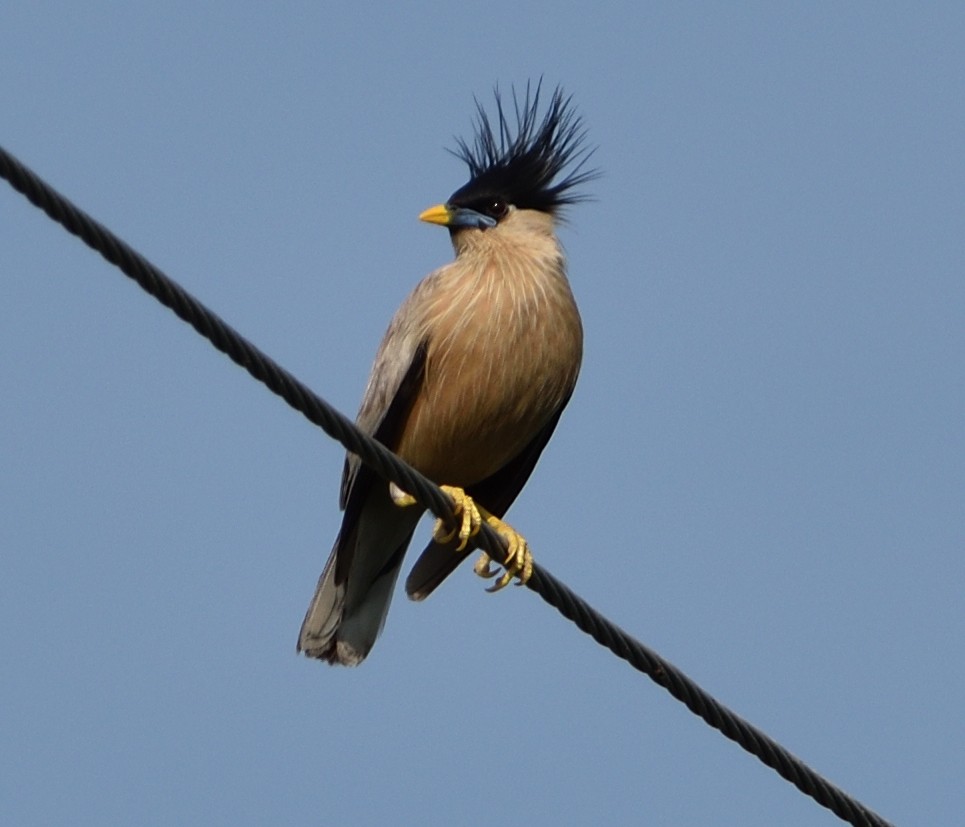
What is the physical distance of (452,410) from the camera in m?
6.60

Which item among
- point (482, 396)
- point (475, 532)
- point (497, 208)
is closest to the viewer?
point (475, 532)

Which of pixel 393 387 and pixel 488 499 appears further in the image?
pixel 488 499

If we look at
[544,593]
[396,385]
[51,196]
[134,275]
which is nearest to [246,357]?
[134,275]

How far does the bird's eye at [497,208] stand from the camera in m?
7.62

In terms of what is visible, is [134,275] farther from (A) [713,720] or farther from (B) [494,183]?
(B) [494,183]

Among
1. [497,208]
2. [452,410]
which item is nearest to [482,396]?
[452,410]

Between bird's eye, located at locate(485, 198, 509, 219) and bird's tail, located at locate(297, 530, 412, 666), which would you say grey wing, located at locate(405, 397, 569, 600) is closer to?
bird's tail, located at locate(297, 530, 412, 666)

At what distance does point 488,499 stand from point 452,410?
2.63 ft

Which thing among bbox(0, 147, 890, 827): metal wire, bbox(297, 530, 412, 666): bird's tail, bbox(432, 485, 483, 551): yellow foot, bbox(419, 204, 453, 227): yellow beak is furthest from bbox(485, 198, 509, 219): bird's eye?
bbox(0, 147, 890, 827): metal wire

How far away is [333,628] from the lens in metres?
6.91

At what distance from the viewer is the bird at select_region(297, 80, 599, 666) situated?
6.62 metres

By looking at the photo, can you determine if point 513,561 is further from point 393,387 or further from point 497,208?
point 497,208

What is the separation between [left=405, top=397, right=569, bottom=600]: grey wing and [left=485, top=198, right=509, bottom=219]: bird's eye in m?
1.11

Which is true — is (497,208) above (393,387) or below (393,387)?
above
